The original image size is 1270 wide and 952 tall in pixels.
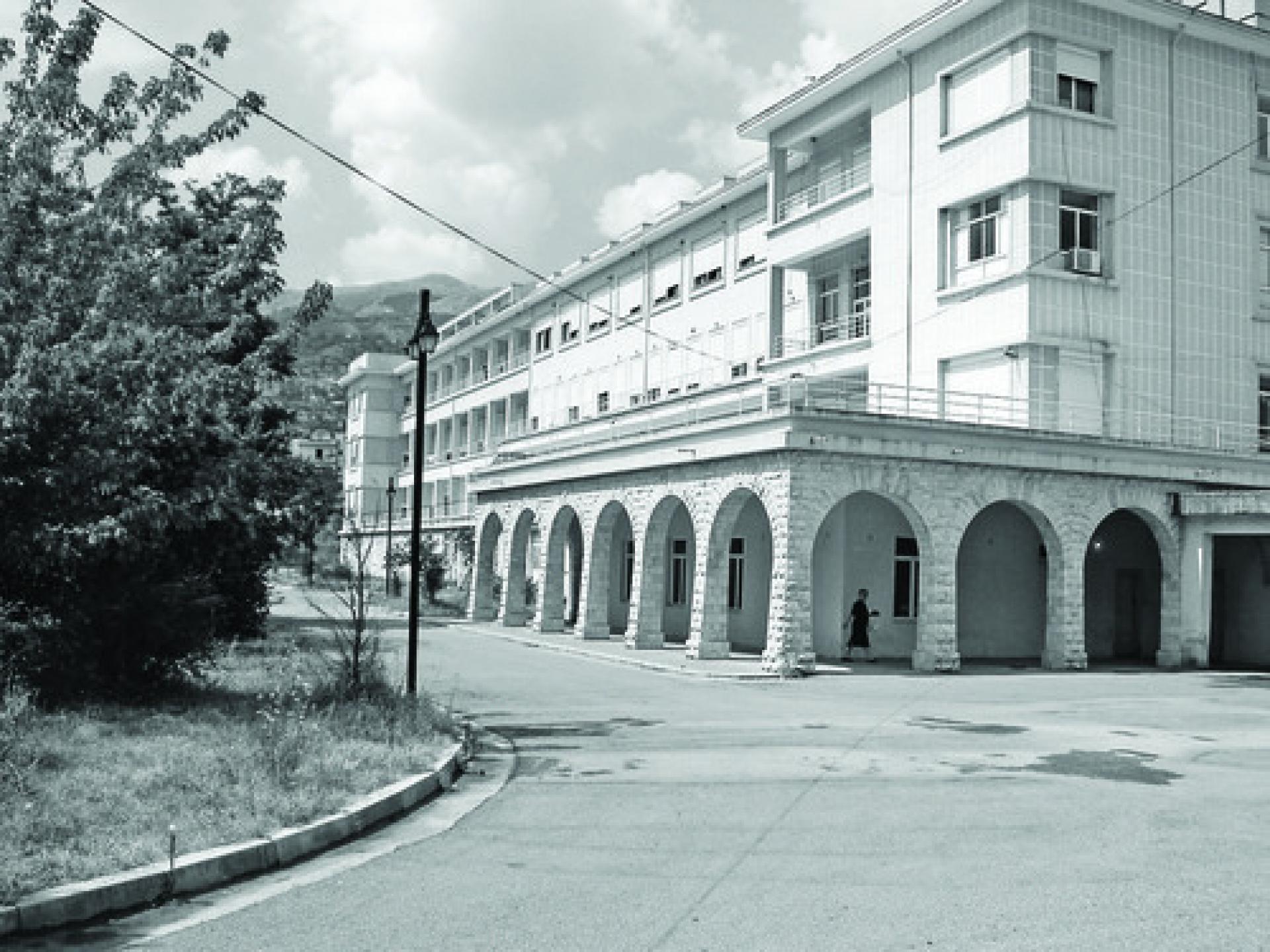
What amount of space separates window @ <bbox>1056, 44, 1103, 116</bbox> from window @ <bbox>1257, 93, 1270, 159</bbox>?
564 cm

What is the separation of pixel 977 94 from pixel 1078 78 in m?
2.18

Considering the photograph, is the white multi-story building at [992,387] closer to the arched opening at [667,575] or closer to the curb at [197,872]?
the arched opening at [667,575]

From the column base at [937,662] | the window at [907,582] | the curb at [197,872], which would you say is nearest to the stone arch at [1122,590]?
the window at [907,582]

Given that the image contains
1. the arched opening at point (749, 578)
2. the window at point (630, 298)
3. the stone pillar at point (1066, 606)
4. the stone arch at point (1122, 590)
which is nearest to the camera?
the stone pillar at point (1066, 606)

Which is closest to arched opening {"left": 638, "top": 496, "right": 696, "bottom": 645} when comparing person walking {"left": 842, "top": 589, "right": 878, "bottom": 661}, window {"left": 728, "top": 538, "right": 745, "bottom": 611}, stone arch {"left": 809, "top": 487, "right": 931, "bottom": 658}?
window {"left": 728, "top": 538, "right": 745, "bottom": 611}

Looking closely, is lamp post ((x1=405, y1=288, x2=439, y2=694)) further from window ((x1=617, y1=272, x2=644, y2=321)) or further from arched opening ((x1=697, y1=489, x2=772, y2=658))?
window ((x1=617, y1=272, x2=644, y2=321))

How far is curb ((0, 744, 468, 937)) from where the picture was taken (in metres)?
5.97

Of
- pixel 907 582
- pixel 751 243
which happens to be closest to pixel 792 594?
pixel 907 582

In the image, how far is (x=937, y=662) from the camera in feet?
77.1

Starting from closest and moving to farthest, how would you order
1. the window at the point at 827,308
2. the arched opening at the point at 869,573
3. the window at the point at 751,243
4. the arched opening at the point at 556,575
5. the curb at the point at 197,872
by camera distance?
the curb at the point at 197,872, the arched opening at the point at 869,573, the window at the point at 827,308, the arched opening at the point at 556,575, the window at the point at 751,243

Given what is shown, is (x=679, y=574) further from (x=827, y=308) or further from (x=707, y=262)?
(x=707, y=262)

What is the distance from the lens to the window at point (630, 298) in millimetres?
45875

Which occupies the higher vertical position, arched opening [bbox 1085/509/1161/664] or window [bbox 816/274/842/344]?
window [bbox 816/274/842/344]

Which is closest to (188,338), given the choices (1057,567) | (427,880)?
(427,880)
